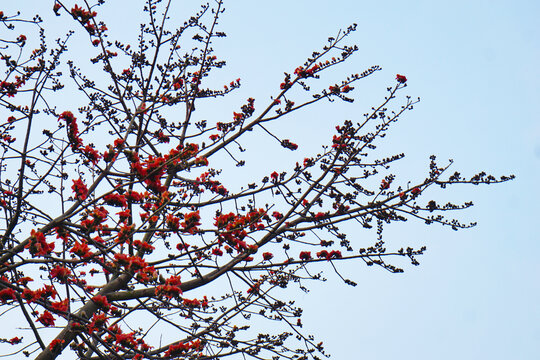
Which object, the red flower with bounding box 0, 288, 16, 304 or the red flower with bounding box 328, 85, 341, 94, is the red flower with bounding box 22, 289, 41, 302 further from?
the red flower with bounding box 328, 85, 341, 94

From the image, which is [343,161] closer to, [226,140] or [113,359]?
[226,140]

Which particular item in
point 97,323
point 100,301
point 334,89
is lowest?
point 97,323

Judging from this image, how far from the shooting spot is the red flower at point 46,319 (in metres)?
4.31

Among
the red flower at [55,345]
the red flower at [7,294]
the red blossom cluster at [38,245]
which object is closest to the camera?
the red blossom cluster at [38,245]

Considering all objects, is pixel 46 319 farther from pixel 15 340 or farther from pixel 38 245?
pixel 15 340

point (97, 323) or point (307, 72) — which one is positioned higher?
point (307, 72)

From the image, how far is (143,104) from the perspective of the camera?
6527mm

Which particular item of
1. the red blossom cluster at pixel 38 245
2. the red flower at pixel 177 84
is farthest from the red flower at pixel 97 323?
the red flower at pixel 177 84

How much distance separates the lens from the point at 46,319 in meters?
4.33

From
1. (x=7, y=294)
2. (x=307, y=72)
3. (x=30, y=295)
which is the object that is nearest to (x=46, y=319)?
(x=7, y=294)

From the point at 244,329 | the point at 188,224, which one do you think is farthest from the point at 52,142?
the point at 244,329

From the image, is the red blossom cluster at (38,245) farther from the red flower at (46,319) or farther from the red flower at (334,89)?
the red flower at (334,89)

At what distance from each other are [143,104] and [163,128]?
0.40 metres

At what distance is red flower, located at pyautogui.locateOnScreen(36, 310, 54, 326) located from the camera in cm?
431
